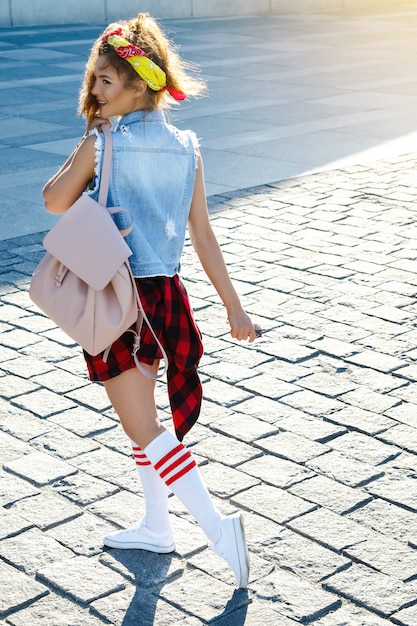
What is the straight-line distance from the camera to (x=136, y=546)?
11.5 feet

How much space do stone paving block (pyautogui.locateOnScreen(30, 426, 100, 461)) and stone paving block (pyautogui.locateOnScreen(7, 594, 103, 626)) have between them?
3.35 ft

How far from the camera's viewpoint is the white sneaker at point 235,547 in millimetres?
3217

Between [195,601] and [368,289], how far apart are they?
3405 mm

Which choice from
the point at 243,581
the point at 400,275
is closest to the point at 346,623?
the point at 243,581

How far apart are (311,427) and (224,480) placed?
2.04ft

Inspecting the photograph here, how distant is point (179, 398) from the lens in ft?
11.2

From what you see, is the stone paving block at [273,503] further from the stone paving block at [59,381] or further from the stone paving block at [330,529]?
the stone paving block at [59,381]

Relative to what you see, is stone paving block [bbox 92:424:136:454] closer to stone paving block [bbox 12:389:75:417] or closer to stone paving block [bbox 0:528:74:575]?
stone paving block [bbox 12:389:75:417]

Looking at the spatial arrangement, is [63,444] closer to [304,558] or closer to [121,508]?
[121,508]

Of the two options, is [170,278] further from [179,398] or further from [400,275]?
[400,275]

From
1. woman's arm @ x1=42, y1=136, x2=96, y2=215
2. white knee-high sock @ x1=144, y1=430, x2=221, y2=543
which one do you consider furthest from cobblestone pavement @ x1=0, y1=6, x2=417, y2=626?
woman's arm @ x1=42, y1=136, x2=96, y2=215

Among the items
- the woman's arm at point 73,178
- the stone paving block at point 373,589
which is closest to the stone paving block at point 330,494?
the stone paving block at point 373,589

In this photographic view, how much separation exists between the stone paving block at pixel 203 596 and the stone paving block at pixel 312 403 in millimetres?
1427

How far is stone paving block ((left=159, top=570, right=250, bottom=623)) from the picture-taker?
10.4ft
